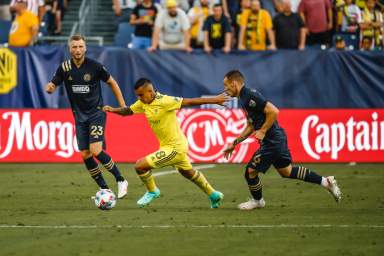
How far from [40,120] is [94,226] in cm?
990

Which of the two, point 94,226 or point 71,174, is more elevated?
point 94,226

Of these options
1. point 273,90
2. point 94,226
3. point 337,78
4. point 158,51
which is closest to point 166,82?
point 158,51

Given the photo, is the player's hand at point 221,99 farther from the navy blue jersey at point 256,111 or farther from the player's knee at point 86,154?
the player's knee at point 86,154

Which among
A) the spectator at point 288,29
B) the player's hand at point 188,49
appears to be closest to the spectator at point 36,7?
the player's hand at point 188,49

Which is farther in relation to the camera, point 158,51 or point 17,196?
point 158,51

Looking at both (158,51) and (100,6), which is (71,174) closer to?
(158,51)

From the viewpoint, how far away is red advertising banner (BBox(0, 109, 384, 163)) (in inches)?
851

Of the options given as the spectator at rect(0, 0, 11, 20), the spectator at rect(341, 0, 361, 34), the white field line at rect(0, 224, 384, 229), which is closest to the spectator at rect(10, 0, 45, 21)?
the spectator at rect(0, 0, 11, 20)

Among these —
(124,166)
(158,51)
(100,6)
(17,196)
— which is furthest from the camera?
(100,6)

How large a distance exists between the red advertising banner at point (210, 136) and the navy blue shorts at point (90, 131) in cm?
686

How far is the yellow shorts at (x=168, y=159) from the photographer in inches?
540

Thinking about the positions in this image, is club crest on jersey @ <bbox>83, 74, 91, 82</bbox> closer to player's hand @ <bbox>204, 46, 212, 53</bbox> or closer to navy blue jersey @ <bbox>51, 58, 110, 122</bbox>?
navy blue jersey @ <bbox>51, 58, 110, 122</bbox>

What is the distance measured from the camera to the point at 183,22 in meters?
22.9

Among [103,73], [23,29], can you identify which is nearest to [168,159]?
[103,73]
